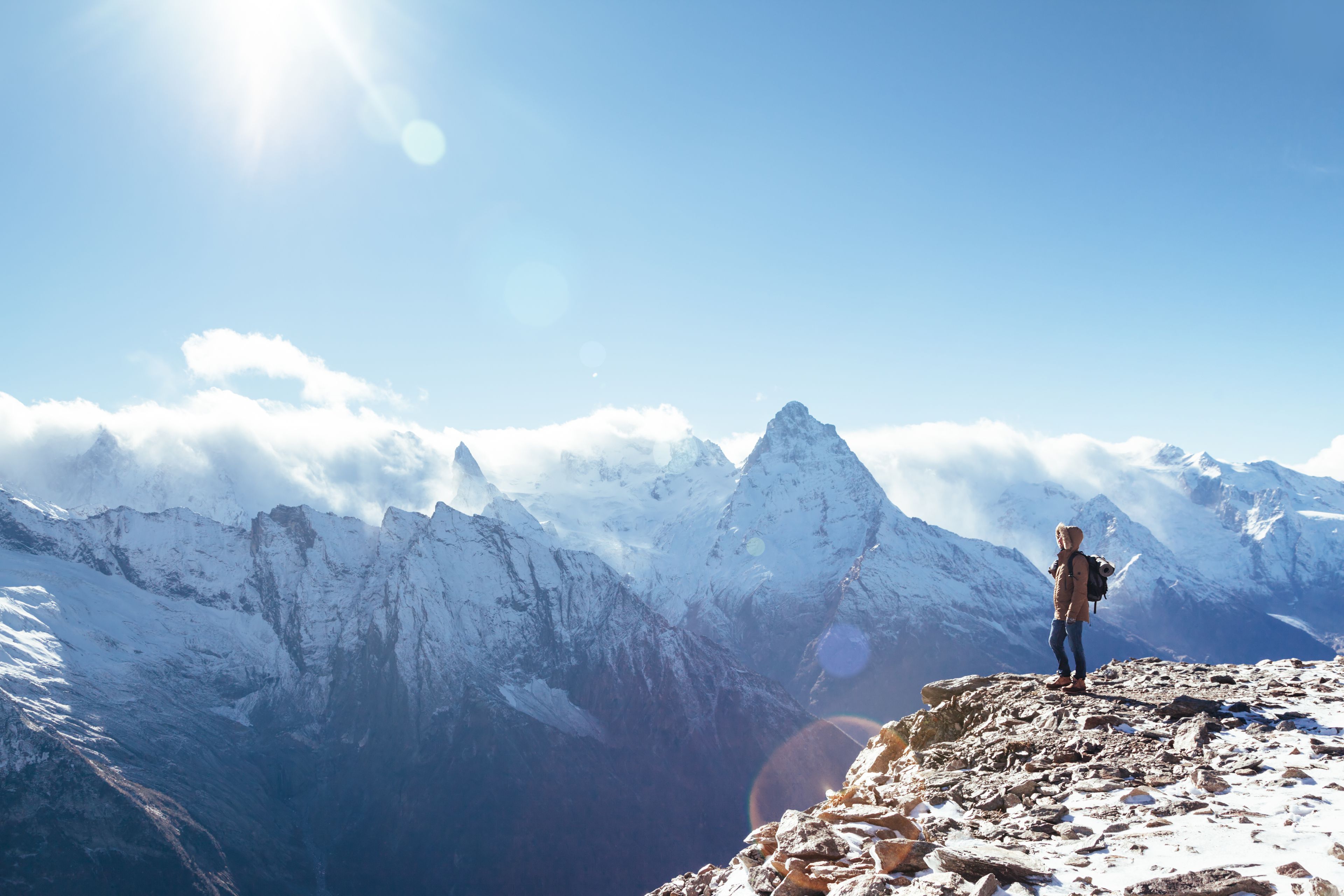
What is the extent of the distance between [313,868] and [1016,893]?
199714 millimetres

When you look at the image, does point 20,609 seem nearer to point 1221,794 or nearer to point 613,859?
point 613,859

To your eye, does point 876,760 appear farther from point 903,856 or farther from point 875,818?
point 903,856

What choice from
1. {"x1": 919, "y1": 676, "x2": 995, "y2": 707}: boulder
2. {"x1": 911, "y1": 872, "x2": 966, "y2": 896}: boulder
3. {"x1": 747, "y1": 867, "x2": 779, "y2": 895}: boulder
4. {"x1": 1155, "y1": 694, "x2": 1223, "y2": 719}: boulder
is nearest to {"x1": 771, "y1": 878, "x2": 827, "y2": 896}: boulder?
{"x1": 747, "y1": 867, "x2": 779, "y2": 895}: boulder

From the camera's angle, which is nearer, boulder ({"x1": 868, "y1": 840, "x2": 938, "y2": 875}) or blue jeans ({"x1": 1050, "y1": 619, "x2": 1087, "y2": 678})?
boulder ({"x1": 868, "y1": 840, "x2": 938, "y2": 875})

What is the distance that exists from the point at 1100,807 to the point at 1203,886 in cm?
452

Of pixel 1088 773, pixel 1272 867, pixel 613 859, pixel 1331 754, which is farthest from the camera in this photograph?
pixel 613 859

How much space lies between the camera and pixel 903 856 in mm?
11477

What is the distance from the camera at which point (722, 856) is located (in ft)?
624

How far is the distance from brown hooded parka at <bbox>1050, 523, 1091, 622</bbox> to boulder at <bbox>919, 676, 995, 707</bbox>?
18.7ft

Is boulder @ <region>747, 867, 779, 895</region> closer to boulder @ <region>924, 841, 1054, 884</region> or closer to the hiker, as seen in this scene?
boulder @ <region>924, 841, 1054, 884</region>

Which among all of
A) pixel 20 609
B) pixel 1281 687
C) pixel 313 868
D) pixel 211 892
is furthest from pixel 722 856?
pixel 1281 687

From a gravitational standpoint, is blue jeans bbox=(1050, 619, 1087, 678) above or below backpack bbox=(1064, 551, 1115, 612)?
below

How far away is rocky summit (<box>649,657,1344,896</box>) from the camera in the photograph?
10547 mm

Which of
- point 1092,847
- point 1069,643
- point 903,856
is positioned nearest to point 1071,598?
point 1069,643
